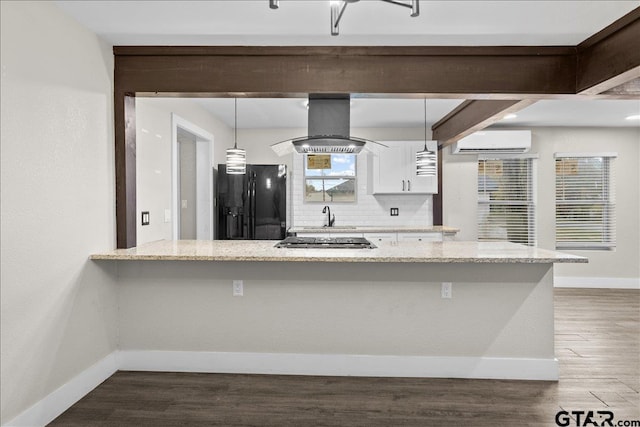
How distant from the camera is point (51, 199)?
247 centimetres

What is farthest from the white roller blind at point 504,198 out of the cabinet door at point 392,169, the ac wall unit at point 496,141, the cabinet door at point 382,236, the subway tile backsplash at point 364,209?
the cabinet door at point 382,236

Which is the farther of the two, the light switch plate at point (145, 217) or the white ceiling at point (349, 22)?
the light switch plate at point (145, 217)

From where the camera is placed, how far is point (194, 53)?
3.10m

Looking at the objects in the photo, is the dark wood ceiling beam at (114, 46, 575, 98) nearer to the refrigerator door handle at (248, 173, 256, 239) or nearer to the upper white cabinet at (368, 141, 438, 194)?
the refrigerator door handle at (248, 173, 256, 239)

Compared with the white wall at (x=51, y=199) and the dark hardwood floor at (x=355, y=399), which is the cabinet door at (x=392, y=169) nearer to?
the dark hardwood floor at (x=355, y=399)

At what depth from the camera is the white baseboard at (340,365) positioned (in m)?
3.13

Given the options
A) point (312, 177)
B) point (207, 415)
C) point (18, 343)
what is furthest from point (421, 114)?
point (18, 343)

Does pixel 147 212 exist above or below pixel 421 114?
below

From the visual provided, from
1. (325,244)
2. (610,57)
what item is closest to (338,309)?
(325,244)

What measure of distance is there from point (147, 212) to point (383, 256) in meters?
1.99

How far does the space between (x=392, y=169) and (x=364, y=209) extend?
69cm

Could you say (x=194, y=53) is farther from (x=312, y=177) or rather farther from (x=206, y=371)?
(x=312, y=177)

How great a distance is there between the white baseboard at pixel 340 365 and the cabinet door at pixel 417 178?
3.13m

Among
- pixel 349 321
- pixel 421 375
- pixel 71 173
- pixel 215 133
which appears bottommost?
pixel 421 375
